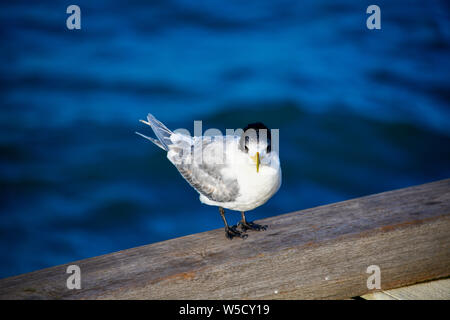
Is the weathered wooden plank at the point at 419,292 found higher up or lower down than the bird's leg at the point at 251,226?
lower down

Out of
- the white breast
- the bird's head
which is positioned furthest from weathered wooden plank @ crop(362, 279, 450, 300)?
the bird's head

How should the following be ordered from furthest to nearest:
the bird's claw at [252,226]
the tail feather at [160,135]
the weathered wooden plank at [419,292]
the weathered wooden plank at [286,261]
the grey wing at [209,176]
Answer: the tail feather at [160,135] → the grey wing at [209,176] → the bird's claw at [252,226] → the weathered wooden plank at [419,292] → the weathered wooden plank at [286,261]

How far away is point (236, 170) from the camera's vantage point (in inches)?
84.2

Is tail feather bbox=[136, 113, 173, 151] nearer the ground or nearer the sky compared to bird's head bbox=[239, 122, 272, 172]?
nearer the sky

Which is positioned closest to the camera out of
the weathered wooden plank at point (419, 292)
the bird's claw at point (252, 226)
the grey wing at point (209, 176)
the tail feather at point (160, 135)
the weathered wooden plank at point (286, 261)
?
the weathered wooden plank at point (286, 261)

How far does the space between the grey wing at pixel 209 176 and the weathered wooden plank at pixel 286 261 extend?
0.22 meters

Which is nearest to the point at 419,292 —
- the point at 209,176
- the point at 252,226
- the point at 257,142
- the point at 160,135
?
the point at 252,226

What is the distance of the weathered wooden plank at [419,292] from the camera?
1811 millimetres

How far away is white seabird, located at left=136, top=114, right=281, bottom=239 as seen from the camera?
6.61ft

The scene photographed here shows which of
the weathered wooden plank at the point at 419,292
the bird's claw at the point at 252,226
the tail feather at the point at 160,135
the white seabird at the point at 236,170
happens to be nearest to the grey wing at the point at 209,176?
the white seabird at the point at 236,170

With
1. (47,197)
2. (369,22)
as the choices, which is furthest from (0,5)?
(369,22)

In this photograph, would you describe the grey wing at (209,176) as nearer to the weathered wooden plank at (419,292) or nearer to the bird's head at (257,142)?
→ the bird's head at (257,142)

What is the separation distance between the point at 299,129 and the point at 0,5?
4792 millimetres

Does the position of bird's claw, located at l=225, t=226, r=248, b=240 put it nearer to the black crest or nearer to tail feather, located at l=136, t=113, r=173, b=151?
the black crest
